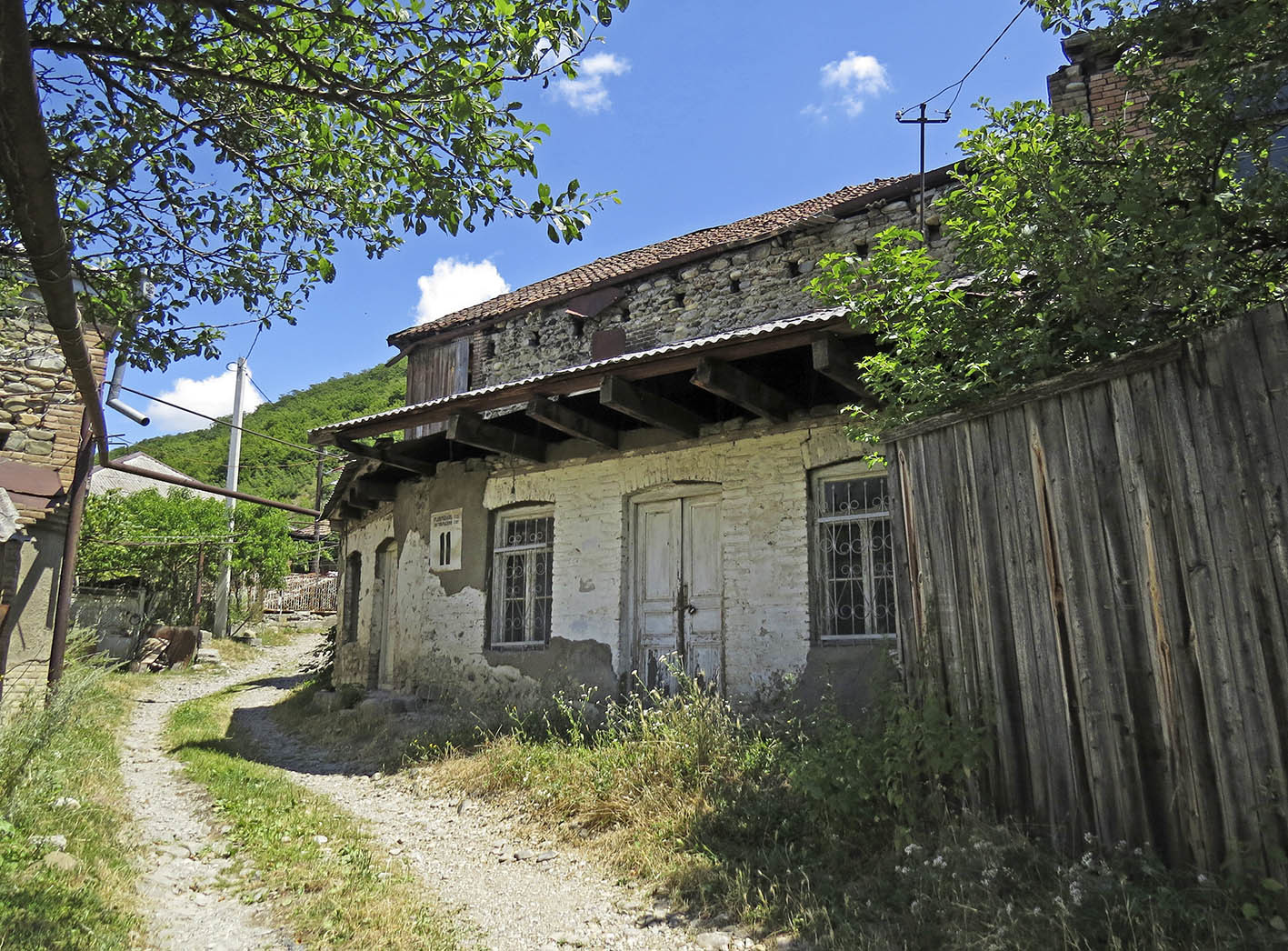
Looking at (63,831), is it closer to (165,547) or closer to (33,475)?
(33,475)

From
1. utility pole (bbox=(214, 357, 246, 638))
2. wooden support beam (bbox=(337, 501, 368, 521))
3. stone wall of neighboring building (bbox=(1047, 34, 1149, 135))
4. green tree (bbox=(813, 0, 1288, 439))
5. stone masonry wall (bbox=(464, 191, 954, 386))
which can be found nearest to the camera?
green tree (bbox=(813, 0, 1288, 439))

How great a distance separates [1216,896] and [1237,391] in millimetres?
1697

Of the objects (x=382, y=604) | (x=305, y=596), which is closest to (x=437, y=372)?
(x=382, y=604)

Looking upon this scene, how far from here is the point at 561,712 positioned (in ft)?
23.5

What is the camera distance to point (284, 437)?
50.5 meters

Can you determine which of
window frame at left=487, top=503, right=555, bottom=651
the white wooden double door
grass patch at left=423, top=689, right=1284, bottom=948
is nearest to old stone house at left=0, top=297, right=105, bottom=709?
window frame at left=487, top=503, right=555, bottom=651

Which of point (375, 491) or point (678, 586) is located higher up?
point (375, 491)

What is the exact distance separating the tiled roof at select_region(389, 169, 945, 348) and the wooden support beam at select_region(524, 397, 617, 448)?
14.3 feet

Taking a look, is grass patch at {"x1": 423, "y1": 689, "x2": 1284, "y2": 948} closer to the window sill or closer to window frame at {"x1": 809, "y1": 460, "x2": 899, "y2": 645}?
the window sill

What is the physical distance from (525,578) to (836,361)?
179 inches

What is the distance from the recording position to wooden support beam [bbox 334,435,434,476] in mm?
9188

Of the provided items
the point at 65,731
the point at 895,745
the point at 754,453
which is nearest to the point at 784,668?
the point at 754,453

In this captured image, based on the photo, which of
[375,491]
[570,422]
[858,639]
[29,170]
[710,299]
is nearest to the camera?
[29,170]

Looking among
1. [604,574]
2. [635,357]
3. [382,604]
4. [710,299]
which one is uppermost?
[710,299]
